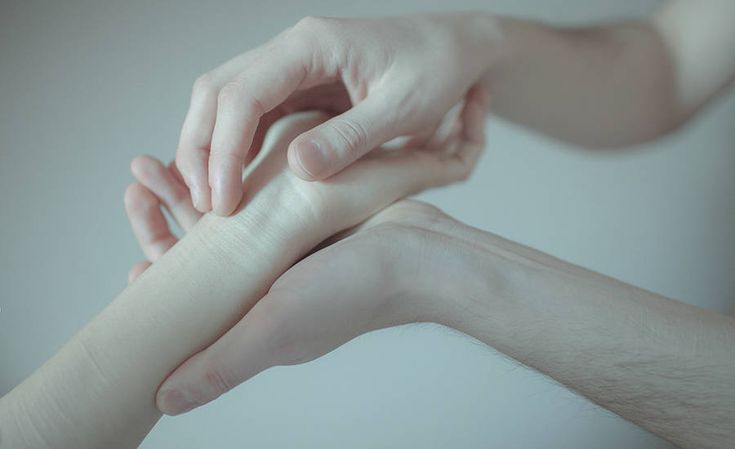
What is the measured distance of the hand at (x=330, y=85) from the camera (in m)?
0.74

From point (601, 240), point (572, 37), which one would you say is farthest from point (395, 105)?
point (601, 240)

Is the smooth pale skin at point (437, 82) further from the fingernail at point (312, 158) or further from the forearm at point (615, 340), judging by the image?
the forearm at point (615, 340)

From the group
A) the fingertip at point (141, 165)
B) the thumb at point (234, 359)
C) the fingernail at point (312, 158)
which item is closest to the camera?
the thumb at point (234, 359)

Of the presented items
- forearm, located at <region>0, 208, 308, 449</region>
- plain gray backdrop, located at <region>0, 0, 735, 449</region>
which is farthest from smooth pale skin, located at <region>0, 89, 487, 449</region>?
plain gray backdrop, located at <region>0, 0, 735, 449</region>

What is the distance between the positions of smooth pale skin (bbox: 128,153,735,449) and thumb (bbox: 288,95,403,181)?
0.10 m

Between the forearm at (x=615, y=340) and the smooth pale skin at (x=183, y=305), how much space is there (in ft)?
0.62

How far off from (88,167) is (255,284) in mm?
559

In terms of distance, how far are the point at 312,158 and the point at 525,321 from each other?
0.28 m

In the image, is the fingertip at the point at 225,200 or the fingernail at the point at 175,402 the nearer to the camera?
the fingernail at the point at 175,402

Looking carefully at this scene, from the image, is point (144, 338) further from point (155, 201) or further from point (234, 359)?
point (155, 201)

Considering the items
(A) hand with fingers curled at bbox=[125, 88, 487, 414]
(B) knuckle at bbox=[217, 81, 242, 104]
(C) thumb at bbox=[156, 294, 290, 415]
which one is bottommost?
(C) thumb at bbox=[156, 294, 290, 415]

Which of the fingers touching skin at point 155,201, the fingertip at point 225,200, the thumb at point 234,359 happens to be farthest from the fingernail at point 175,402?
the fingers touching skin at point 155,201

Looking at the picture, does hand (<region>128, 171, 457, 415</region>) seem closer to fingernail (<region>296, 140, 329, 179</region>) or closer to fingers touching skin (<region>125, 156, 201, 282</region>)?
fingernail (<region>296, 140, 329, 179</region>)

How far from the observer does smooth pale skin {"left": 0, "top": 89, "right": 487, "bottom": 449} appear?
67 cm
